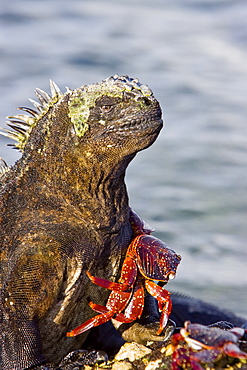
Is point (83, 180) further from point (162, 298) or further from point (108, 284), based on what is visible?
point (162, 298)

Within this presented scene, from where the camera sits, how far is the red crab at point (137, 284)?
6.14 m

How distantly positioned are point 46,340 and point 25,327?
0.47 m

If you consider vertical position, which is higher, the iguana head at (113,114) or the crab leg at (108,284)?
the iguana head at (113,114)

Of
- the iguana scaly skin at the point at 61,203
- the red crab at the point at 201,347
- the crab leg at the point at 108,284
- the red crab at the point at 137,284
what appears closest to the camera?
the red crab at the point at 201,347

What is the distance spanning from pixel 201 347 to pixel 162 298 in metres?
1.28

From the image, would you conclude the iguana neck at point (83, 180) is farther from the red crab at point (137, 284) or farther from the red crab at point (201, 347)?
the red crab at point (201, 347)

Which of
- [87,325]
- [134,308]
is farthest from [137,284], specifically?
[87,325]

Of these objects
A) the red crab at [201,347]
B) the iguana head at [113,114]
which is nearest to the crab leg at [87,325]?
the red crab at [201,347]

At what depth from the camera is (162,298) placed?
6.17m

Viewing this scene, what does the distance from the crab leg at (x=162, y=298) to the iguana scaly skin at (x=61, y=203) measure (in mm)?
533

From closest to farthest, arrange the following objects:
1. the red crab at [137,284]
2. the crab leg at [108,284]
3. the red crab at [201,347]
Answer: the red crab at [201,347] < the crab leg at [108,284] < the red crab at [137,284]

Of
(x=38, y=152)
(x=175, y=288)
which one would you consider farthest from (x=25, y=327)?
(x=175, y=288)

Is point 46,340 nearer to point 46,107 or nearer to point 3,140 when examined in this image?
point 46,107

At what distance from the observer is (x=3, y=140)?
15.6m
